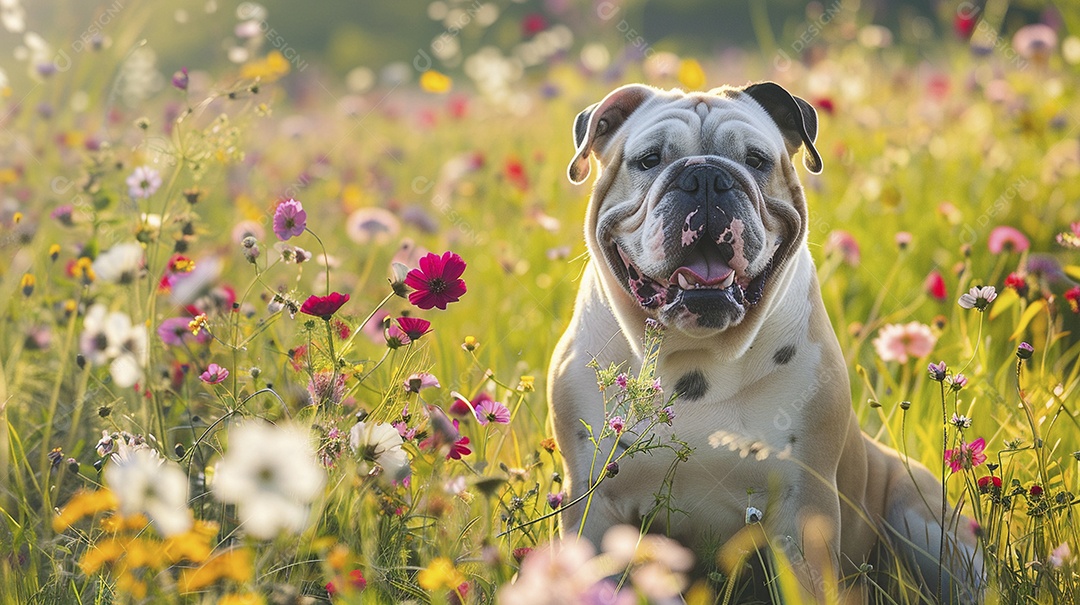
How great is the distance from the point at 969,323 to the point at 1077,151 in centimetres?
204

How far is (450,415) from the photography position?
263 centimetres

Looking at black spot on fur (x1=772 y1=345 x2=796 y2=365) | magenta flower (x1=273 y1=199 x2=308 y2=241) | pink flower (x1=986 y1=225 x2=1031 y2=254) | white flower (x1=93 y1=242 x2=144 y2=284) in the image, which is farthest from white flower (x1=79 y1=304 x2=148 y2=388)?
pink flower (x1=986 y1=225 x2=1031 y2=254)

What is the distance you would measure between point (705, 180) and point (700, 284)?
234mm

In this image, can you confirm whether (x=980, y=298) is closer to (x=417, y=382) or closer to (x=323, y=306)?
(x=417, y=382)

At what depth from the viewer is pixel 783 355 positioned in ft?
7.87

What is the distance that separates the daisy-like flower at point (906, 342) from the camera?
2830 millimetres

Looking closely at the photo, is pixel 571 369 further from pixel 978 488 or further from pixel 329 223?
pixel 329 223

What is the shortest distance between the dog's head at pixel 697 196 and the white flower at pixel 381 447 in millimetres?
693

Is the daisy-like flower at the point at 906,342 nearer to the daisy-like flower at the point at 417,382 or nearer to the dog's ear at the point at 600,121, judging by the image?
the dog's ear at the point at 600,121

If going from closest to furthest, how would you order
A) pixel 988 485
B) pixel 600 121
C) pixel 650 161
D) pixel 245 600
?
pixel 245 600 < pixel 988 485 < pixel 650 161 < pixel 600 121

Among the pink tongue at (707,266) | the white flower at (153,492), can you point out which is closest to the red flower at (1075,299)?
the pink tongue at (707,266)

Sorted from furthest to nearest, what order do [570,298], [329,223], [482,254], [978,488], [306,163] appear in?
[306,163] → [329,223] → [482,254] → [570,298] → [978,488]

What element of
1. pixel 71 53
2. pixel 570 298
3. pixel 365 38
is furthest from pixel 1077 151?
pixel 365 38

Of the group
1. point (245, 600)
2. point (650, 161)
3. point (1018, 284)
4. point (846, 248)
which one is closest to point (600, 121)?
point (650, 161)
